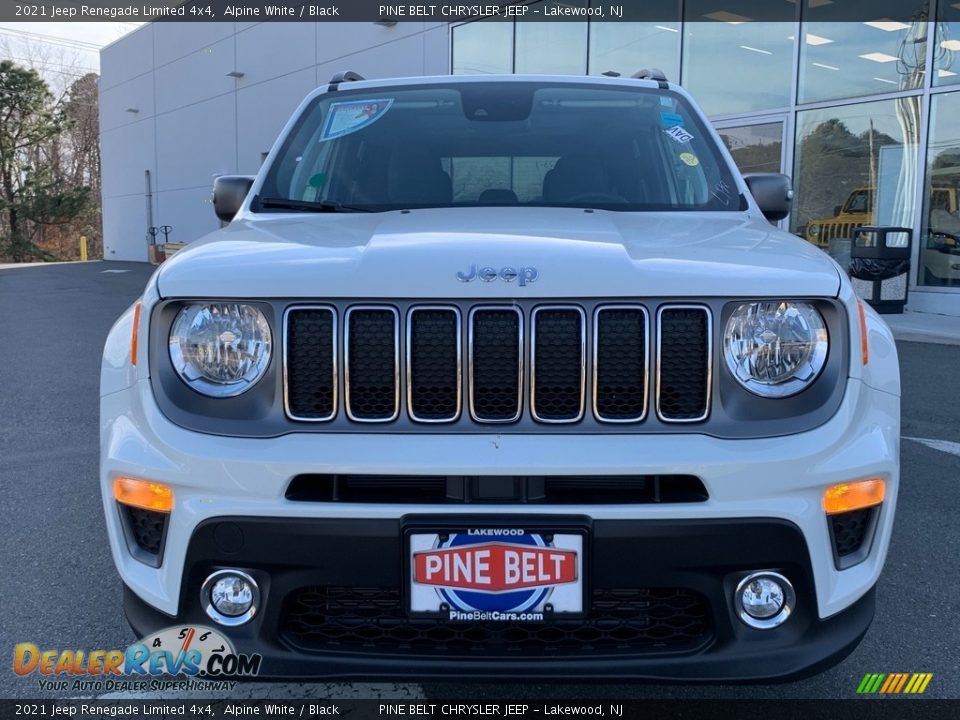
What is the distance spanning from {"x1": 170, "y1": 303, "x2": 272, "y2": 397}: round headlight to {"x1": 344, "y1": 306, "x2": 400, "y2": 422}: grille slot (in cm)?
20

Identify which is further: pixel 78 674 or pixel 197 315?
pixel 78 674

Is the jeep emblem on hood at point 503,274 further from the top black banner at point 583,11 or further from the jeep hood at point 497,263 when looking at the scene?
the top black banner at point 583,11

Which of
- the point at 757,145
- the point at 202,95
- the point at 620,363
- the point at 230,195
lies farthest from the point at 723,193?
the point at 202,95

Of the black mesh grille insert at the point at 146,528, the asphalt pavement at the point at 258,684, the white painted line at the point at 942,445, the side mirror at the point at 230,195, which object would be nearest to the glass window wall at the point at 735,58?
the asphalt pavement at the point at 258,684

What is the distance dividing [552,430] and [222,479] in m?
0.71

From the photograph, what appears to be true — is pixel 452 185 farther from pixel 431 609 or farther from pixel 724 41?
pixel 724 41

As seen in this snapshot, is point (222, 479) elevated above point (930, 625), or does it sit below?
above

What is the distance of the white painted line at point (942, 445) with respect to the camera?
488 centimetres

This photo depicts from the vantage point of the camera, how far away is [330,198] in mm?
3197

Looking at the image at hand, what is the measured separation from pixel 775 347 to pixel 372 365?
902 millimetres

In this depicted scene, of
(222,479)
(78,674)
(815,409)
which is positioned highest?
(815,409)

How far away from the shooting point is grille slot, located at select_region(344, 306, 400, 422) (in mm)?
1964

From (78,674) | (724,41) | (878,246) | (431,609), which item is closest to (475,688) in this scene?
(431,609)

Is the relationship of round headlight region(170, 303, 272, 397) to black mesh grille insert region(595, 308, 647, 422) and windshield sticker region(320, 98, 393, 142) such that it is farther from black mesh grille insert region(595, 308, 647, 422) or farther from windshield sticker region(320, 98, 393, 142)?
windshield sticker region(320, 98, 393, 142)
